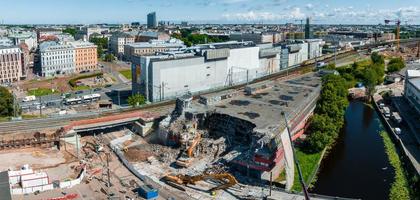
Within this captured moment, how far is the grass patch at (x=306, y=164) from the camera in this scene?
32.6 metres

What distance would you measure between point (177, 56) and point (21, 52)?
124 feet

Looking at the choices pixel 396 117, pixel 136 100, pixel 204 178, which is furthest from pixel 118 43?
pixel 204 178

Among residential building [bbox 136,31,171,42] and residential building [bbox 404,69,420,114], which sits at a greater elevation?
residential building [bbox 136,31,171,42]

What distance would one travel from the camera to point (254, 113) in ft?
141

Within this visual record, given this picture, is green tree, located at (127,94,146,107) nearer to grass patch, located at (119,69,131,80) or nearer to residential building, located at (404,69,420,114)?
grass patch, located at (119,69,131,80)

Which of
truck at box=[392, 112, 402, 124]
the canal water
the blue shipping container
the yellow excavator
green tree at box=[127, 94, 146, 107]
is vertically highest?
green tree at box=[127, 94, 146, 107]

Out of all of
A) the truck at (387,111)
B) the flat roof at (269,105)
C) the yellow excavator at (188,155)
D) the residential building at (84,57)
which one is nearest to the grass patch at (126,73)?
the residential building at (84,57)

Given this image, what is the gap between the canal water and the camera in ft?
107

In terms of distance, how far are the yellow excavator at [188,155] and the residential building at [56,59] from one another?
174ft

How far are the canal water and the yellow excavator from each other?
10.8 metres

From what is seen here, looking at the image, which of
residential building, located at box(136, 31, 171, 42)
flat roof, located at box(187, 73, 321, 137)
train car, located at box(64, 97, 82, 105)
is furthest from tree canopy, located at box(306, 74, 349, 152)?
residential building, located at box(136, 31, 171, 42)

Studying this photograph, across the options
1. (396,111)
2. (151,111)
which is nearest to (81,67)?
(151,111)

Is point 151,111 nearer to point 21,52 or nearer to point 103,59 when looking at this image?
point 21,52

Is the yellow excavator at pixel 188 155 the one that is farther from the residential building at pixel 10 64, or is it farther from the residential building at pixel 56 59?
the residential building at pixel 56 59
